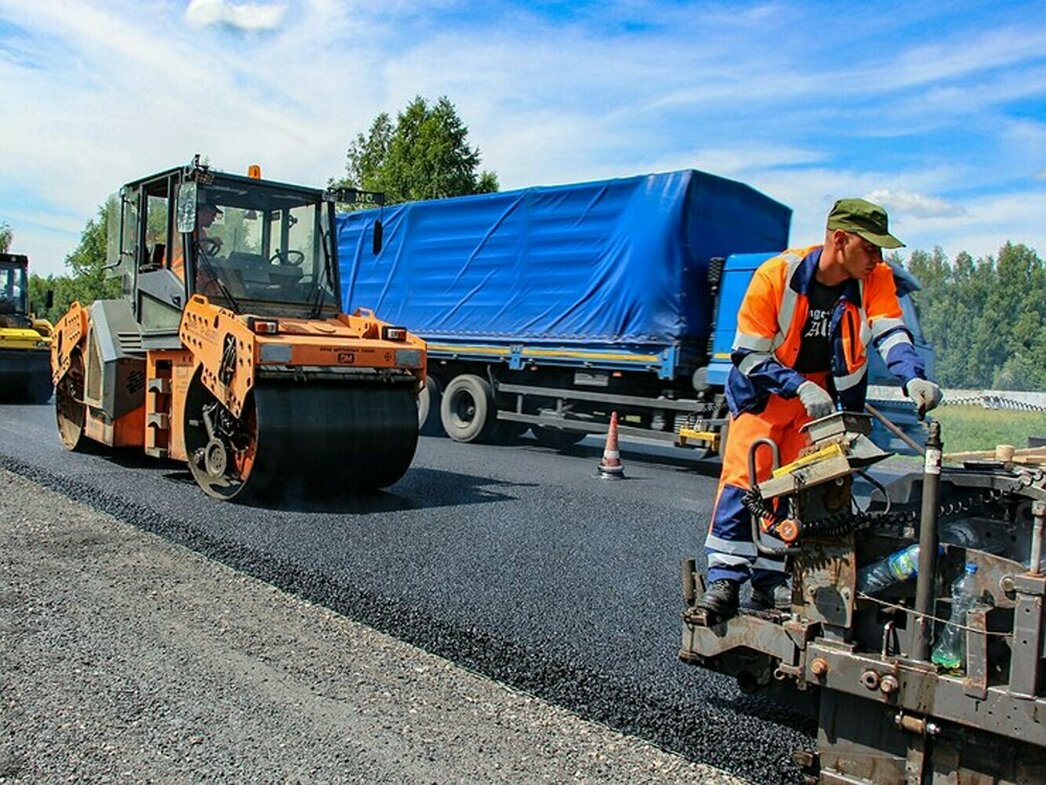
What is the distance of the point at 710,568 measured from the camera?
336 cm

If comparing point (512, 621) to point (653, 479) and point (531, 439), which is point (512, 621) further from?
point (531, 439)

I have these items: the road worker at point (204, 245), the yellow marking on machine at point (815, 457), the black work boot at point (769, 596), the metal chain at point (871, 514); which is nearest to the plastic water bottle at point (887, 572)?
the metal chain at point (871, 514)

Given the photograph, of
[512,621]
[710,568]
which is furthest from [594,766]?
A: [512,621]

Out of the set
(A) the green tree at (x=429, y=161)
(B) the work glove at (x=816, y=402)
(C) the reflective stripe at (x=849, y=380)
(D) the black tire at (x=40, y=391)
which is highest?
(A) the green tree at (x=429, y=161)

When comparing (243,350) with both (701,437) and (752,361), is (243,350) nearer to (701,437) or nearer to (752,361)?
(752,361)

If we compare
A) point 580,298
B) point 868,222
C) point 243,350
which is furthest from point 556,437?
point 868,222

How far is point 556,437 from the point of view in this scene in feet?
41.6

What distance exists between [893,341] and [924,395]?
0.39 m

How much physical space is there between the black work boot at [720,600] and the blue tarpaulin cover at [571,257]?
6.98 meters

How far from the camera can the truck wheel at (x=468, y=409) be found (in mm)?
12203

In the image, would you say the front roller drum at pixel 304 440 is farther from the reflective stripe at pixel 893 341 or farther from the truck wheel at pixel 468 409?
the truck wheel at pixel 468 409

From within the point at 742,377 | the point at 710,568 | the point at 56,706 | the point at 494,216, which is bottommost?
the point at 56,706

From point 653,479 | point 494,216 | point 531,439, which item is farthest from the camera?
point 531,439

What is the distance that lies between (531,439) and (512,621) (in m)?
9.22
